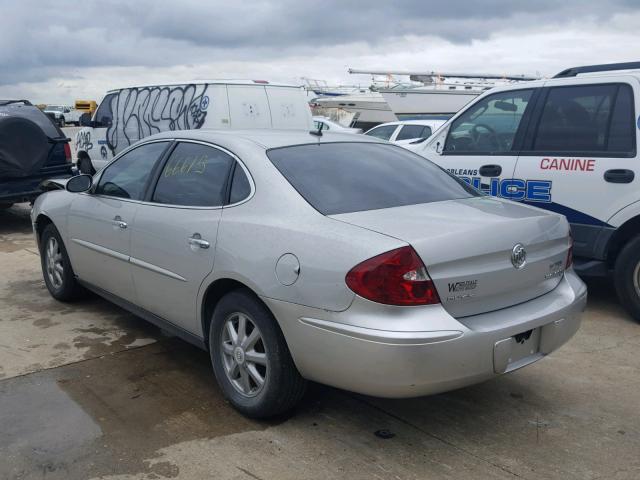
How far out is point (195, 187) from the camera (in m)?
4.04

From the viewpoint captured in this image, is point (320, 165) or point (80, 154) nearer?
point (320, 165)

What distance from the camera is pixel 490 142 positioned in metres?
6.10

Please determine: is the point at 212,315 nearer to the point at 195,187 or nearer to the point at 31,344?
the point at 195,187

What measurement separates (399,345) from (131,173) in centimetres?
266

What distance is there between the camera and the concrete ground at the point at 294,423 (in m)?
3.11

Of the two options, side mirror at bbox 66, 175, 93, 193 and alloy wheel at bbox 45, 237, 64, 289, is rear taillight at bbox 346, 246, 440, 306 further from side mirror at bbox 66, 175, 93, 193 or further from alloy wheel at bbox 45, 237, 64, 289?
alloy wheel at bbox 45, 237, 64, 289

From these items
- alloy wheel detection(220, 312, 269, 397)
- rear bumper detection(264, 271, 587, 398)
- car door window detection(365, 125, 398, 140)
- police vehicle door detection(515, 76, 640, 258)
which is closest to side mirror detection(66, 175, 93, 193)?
alloy wheel detection(220, 312, 269, 397)

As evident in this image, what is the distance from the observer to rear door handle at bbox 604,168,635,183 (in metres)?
5.09

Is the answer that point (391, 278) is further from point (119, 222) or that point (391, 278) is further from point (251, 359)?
point (119, 222)

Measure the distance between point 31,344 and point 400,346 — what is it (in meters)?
3.07

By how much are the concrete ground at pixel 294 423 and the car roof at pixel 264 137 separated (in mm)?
1474

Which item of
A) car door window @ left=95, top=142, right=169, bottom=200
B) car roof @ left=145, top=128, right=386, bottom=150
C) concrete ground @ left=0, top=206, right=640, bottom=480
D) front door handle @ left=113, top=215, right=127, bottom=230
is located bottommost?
concrete ground @ left=0, top=206, right=640, bottom=480

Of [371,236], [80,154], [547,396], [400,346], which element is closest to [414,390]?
[400,346]

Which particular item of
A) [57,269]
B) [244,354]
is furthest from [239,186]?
[57,269]
